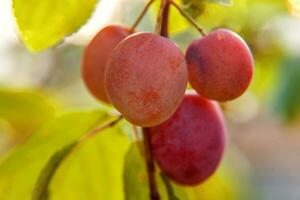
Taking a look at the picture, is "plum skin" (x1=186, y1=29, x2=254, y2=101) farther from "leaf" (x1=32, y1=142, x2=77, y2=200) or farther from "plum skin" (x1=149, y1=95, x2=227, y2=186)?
"leaf" (x1=32, y1=142, x2=77, y2=200)

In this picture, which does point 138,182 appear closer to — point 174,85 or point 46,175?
point 46,175

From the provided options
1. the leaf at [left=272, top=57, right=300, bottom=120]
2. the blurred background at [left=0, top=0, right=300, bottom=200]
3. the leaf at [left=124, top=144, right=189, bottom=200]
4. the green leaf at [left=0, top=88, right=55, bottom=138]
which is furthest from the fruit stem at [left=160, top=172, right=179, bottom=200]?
the leaf at [left=272, top=57, right=300, bottom=120]

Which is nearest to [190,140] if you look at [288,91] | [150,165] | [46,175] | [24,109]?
[150,165]

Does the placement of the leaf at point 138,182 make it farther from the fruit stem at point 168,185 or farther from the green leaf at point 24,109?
the green leaf at point 24,109

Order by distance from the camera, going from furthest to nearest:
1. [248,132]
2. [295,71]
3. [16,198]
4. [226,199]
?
1. [248,132]
2. [295,71]
3. [226,199]
4. [16,198]

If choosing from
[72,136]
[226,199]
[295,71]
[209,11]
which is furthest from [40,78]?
[209,11]

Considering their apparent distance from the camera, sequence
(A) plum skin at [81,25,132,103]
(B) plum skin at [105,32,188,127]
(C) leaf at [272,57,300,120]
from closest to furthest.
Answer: (B) plum skin at [105,32,188,127], (A) plum skin at [81,25,132,103], (C) leaf at [272,57,300,120]

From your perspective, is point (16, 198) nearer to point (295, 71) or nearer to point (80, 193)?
point (80, 193)
